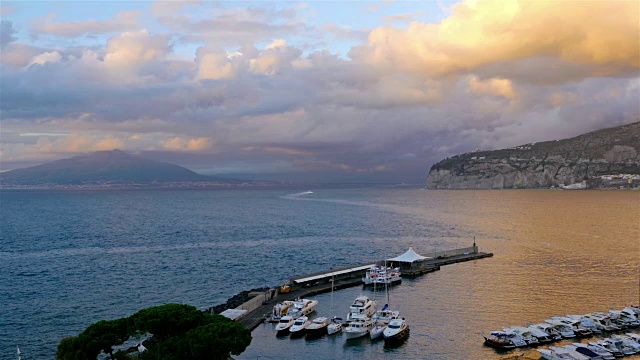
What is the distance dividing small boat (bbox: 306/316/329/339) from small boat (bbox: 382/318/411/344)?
5294mm

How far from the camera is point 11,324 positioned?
49594 millimetres

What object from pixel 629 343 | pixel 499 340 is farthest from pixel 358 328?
pixel 629 343

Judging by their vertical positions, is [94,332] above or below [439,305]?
above

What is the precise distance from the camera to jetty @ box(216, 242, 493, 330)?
4831 centimetres

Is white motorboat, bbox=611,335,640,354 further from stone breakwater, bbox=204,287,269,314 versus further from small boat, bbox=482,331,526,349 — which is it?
stone breakwater, bbox=204,287,269,314

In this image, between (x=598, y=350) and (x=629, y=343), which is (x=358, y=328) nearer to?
(x=598, y=350)

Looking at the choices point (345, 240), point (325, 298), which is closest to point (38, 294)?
point (325, 298)

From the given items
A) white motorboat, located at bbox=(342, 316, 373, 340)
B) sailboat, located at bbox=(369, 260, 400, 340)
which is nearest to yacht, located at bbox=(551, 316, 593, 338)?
sailboat, located at bbox=(369, 260, 400, 340)

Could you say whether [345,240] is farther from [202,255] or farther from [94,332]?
[94,332]

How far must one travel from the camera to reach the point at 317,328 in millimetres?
44000

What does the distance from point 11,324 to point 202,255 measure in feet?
129

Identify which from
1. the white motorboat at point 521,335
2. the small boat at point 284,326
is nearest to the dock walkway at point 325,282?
the small boat at point 284,326

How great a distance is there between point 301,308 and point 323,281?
14.1m

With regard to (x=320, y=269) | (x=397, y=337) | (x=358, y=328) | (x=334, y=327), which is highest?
(x=358, y=328)
